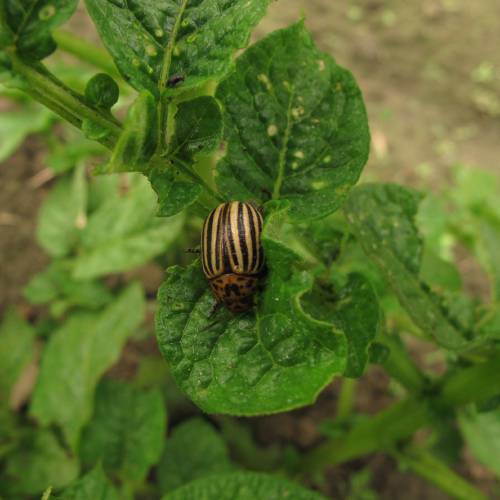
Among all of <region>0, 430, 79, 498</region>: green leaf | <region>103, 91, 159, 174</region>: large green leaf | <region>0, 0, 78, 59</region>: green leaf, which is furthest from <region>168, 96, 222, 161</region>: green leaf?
<region>0, 430, 79, 498</region>: green leaf

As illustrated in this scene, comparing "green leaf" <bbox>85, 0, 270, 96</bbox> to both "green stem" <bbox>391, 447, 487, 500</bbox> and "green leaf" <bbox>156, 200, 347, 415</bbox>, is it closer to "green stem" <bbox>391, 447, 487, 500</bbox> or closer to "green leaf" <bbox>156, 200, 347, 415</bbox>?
"green leaf" <bbox>156, 200, 347, 415</bbox>

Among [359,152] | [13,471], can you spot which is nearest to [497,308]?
[359,152]

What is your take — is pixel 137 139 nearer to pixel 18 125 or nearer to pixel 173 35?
pixel 173 35

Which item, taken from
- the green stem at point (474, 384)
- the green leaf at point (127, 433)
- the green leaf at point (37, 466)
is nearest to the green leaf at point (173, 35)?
the green stem at point (474, 384)

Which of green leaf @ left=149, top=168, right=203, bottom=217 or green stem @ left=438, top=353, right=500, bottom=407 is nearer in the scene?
green leaf @ left=149, top=168, right=203, bottom=217

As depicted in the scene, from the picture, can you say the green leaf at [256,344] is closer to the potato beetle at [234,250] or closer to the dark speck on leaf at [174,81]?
the potato beetle at [234,250]

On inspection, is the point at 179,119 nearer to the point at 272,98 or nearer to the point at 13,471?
the point at 272,98
